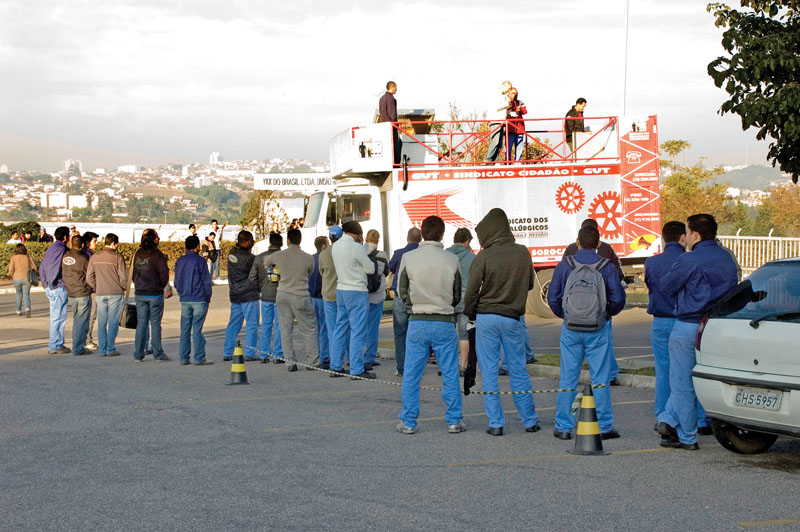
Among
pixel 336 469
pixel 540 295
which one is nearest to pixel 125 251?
pixel 540 295

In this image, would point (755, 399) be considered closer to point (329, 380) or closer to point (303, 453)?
point (303, 453)

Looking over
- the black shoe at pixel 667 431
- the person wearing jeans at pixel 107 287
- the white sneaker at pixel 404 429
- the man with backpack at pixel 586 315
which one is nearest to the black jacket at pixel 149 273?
the person wearing jeans at pixel 107 287

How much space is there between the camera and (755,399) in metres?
7.05

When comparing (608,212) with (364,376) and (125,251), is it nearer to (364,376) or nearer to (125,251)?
(364,376)

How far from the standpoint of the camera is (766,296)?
7.39 m

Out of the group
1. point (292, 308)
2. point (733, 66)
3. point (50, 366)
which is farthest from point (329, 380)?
point (733, 66)

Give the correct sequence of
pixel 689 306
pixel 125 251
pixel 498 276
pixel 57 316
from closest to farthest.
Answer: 1. pixel 689 306
2. pixel 498 276
3. pixel 57 316
4. pixel 125 251

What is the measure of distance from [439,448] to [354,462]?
901mm

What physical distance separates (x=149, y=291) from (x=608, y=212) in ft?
36.1

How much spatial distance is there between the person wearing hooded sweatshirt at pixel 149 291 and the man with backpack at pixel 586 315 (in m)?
7.39

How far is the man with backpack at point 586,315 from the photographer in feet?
26.8

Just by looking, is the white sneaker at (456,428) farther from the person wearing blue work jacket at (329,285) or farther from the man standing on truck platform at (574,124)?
the man standing on truck platform at (574,124)

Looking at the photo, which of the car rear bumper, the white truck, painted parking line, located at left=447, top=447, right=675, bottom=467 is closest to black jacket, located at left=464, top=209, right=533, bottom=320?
painted parking line, located at left=447, top=447, right=675, bottom=467

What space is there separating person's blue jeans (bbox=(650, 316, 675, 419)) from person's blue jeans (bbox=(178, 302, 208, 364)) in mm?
7214
